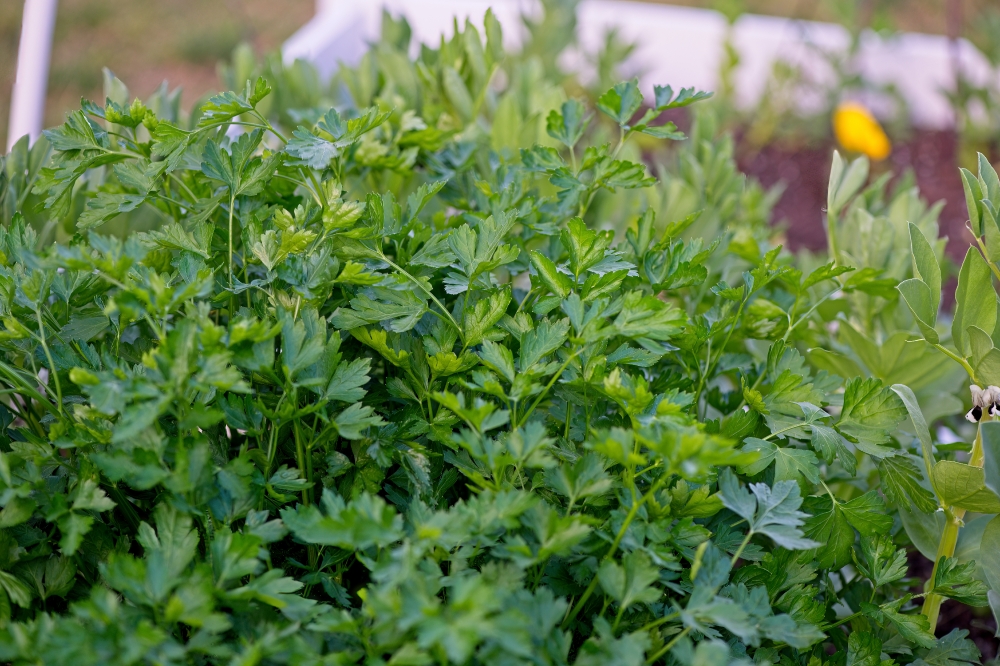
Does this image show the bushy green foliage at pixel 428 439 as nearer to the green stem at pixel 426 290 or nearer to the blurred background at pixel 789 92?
the green stem at pixel 426 290

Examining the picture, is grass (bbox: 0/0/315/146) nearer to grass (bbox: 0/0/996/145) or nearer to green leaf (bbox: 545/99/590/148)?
grass (bbox: 0/0/996/145)

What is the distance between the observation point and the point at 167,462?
74cm

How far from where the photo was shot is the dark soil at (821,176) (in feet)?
8.95

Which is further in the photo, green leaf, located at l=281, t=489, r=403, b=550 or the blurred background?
the blurred background

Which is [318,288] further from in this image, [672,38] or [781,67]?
[672,38]

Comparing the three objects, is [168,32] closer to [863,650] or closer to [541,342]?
Answer: [541,342]

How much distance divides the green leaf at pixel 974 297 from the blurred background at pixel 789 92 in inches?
62.5

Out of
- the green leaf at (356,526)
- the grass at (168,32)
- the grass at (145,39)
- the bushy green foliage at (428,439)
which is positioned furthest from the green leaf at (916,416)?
the grass at (145,39)

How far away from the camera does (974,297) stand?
3.03 ft

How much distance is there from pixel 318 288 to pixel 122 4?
3965mm

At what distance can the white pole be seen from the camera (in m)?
1.83

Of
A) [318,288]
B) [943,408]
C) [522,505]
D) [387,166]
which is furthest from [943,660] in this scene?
[387,166]

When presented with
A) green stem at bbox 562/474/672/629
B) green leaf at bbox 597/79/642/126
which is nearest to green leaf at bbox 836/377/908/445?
green stem at bbox 562/474/672/629

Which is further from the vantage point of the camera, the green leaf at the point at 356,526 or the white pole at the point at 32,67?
the white pole at the point at 32,67
